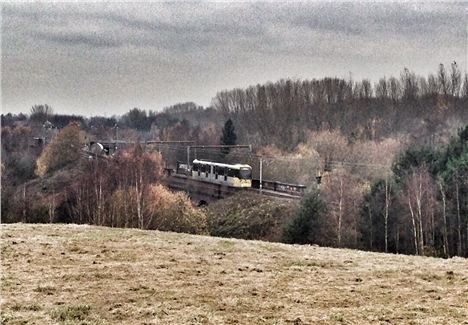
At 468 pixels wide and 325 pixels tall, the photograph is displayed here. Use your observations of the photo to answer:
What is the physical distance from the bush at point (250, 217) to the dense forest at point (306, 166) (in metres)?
0.13

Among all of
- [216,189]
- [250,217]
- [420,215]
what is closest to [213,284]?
[420,215]

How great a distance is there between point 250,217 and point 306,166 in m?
9.17

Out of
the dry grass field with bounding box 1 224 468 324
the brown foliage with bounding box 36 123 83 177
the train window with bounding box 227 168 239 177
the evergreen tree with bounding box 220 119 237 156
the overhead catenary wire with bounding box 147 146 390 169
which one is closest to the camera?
the dry grass field with bounding box 1 224 468 324

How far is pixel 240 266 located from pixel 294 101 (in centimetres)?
5458

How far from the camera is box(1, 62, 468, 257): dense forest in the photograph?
90.3 feet

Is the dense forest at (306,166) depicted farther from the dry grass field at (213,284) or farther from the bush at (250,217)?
the dry grass field at (213,284)

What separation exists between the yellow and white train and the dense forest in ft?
7.54

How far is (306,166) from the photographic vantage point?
1742 inches

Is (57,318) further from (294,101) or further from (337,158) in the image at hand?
(294,101)

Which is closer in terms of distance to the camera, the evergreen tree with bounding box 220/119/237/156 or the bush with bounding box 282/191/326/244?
the bush with bounding box 282/191/326/244

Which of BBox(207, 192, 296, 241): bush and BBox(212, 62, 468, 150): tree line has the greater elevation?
BBox(212, 62, 468, 150): tree line

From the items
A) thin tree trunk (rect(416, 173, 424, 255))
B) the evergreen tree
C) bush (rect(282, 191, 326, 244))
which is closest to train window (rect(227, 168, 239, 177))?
the evergreen tree

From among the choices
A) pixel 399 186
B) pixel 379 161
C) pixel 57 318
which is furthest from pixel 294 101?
pixel 57 318

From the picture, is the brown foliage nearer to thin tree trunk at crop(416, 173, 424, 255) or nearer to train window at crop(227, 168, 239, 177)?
train window at crop(227, 168, 239, 177)
